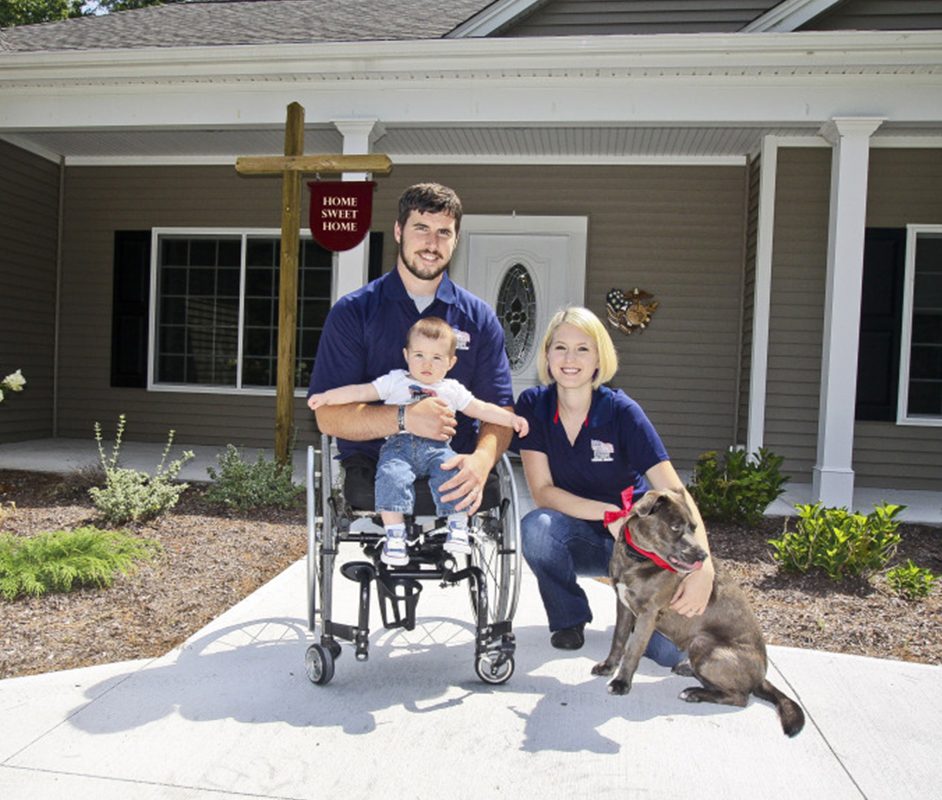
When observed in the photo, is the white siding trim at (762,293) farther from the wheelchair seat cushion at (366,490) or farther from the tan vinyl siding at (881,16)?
the wheelchair seat cushion at (366,490)

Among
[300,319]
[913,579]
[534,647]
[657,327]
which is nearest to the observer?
[534,647]

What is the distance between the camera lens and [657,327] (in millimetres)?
7098

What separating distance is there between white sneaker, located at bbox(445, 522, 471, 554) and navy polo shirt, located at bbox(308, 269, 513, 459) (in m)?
0.36

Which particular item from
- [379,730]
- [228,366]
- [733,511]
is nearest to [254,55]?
[228,366]

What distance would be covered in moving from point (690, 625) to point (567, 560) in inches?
19.8

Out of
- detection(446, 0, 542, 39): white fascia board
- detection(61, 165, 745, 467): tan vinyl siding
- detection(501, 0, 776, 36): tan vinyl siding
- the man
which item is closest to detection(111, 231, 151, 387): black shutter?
detection(61, 165, 745, 467): tan vinyl siding

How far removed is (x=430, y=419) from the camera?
94.0 inches

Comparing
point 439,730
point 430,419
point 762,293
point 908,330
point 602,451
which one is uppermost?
point 762,293

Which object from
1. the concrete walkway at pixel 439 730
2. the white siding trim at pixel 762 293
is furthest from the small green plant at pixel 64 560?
the white siding trim at pixel 762 293

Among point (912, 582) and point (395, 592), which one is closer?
point (395, 592)

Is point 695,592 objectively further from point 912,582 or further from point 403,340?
point 912,582

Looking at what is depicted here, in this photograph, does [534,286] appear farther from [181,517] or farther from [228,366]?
[181,517]

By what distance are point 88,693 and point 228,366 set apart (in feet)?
18.9

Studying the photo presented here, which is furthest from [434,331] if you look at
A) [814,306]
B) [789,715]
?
[814,306]
